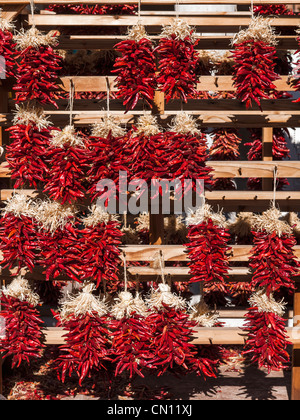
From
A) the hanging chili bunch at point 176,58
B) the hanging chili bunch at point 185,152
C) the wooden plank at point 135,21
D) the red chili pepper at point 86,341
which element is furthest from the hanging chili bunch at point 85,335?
the wooden plank at point 135,21

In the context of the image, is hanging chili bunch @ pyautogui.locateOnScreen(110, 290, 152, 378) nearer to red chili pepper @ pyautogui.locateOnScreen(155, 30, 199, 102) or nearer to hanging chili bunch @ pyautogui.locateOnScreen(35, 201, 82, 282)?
hanging chili bunch @ pyautogui.locateOnScreen(35, 201, 82, 282)

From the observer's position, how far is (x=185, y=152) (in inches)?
134

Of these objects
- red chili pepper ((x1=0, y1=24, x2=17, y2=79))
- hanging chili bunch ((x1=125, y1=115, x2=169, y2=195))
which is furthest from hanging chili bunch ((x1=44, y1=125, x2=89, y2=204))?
red chili pepper ((x1=0, y1=24, x2=17, y2=79))

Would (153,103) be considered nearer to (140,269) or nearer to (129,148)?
(129,148)

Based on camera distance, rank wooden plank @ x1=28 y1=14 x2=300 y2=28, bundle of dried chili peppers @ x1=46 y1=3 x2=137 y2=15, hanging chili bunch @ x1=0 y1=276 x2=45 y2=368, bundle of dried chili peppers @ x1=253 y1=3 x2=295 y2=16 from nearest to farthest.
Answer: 1. hanging chili bunch @ x1=0 y1=276 x2=45 y2=368
2. wooden plank @ x1=28 y1=14 x2=300 y2=28
3. bundle of dried chili peppers @ x1=253 y1=3 x2=295 y2=16
4. bundle of dried chili peppers @ x1=46 y1=3 x2=137 y2=15

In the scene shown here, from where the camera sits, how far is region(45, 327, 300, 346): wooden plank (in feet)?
12.0

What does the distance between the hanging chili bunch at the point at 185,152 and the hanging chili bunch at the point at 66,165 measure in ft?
1.89

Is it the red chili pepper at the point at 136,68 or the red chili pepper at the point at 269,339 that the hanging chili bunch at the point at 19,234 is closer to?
the red chili pepper at the point at 136,68

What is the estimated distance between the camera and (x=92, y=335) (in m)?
3.42

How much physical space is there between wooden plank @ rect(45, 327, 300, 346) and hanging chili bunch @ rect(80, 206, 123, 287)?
1.92 feet

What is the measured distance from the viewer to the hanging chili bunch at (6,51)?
11.5ft

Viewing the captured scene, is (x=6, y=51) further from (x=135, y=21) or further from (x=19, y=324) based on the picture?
(x=19, y=324)

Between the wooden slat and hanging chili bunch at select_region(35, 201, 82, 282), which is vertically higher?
the wooden slat

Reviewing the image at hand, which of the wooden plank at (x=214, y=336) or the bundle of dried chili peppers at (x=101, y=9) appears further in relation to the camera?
the bundle of dried chili peppers at (x=101, y=9)
